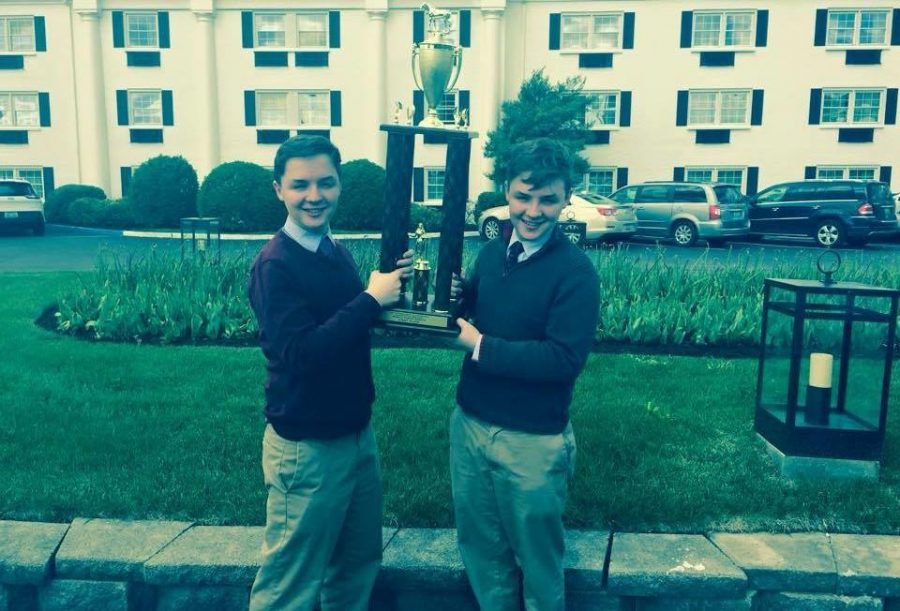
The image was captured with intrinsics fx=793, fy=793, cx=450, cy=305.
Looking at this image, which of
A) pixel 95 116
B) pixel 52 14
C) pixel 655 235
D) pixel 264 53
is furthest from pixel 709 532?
pixel 52 14

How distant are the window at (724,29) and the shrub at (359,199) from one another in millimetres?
12724

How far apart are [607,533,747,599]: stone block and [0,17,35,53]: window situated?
31718 mm

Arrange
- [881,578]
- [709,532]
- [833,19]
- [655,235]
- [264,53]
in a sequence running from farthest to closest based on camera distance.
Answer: [264,53]
[833,19]
[655,235]
[709,532]
[881,578]

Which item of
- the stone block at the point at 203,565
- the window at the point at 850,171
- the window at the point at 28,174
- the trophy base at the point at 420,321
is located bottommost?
the stone block at the point at 203,565

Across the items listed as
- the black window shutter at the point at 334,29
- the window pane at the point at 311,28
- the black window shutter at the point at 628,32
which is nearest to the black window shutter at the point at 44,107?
the window pane at the point at 311,28

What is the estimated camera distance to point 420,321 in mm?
2863

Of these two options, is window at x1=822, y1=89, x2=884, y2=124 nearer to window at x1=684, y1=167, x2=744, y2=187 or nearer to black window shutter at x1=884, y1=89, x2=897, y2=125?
black window shutter at x1=884, y1=89, x2=897, y2=125

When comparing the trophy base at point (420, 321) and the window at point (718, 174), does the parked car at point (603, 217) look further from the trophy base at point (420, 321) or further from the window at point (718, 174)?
the trophy base at point (420, 321)

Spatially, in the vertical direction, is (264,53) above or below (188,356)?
above

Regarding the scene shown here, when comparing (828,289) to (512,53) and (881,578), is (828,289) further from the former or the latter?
(512,53)

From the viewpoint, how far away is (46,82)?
1131 inches

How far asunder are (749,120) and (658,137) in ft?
9.93

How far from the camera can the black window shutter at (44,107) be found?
28.7 meters

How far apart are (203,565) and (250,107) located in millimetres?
27060
